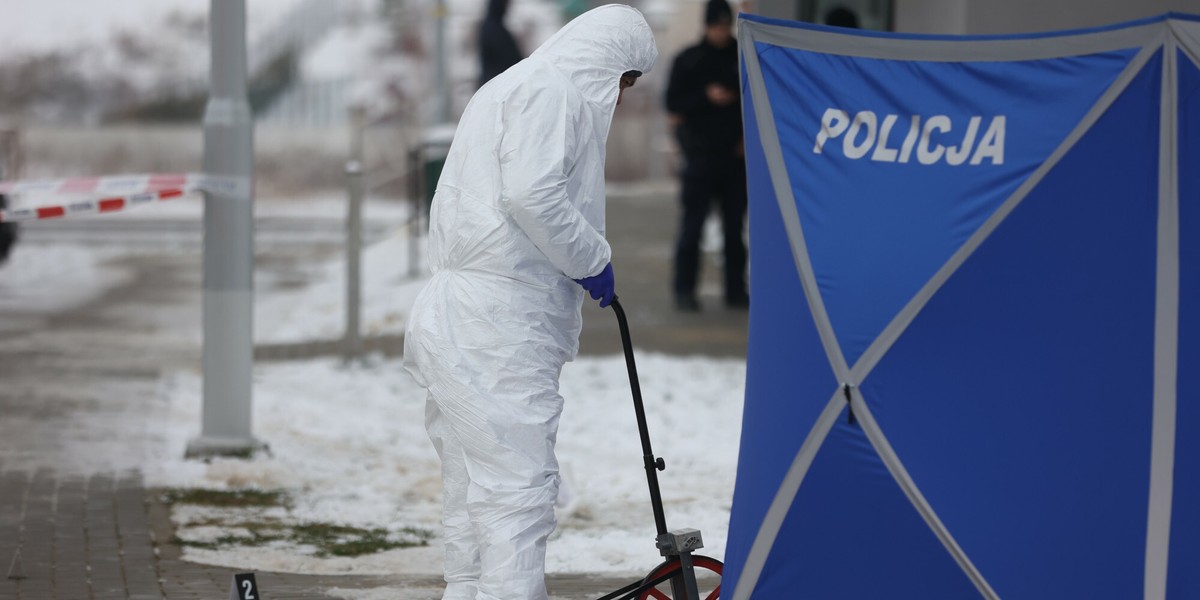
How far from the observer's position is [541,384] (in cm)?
461

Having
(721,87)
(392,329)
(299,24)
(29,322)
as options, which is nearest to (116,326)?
(29,322)

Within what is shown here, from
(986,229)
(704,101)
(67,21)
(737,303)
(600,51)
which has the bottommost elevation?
(737,303)

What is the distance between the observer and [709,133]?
11.6 metres

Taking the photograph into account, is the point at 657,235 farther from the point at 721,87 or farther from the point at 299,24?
the point at 299,24

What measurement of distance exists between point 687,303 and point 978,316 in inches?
327

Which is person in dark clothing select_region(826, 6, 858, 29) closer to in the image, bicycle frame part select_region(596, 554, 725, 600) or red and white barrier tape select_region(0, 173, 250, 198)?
red and white barrier tape select_region(0, 173, 250, 198)

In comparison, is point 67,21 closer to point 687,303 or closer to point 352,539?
point 687,303

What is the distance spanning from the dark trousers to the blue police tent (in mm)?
7409

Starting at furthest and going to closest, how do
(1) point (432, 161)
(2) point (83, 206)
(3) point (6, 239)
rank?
(3) point (6, 239) → (1) point (432, 161) → (2) point (83, 206)

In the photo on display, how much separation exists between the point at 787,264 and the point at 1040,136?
70 cm

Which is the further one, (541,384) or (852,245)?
(541,384)

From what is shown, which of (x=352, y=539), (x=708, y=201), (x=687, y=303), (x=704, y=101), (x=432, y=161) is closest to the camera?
(x=352, y=539)

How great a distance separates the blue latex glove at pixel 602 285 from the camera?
4.65 metres

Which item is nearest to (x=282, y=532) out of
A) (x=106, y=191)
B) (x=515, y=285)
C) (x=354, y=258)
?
(x=106, y=191)
